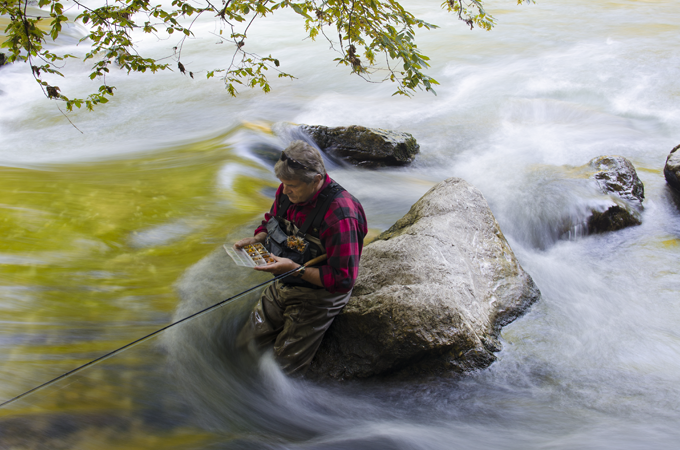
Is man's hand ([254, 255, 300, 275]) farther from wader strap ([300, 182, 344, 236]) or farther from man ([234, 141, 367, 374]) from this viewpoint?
wader strap ([300, 182, 344, 236])

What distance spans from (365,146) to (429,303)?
5597mm

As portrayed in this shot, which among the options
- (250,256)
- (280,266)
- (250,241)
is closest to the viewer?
(280,266)

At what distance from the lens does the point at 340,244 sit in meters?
2.97

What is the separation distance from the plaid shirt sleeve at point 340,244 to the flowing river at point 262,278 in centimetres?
109

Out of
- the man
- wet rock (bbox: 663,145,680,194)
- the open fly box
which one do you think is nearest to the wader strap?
the man

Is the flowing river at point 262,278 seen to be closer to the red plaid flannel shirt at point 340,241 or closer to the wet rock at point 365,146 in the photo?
the wet rock at point 365,146

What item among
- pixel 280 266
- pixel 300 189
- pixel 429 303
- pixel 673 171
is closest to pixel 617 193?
pixel 673 171

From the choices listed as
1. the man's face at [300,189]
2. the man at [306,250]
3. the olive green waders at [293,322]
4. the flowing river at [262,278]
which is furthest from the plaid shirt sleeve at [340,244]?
the flowing river at [262,278]

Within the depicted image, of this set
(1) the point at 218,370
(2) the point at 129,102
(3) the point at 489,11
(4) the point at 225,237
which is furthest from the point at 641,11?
(1) the point at 218,370

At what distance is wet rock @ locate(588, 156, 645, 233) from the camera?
6613 mm

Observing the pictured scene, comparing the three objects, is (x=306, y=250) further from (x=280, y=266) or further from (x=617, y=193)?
(x=617, y=193)

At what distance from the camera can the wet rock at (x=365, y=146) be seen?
28.8ft

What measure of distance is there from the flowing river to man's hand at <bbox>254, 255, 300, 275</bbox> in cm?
101

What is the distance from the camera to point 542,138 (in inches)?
403
